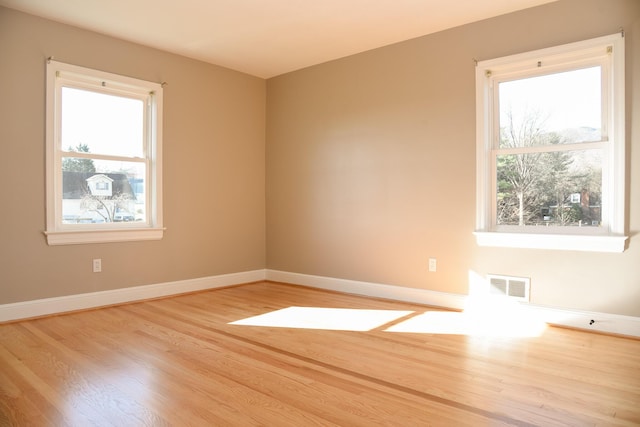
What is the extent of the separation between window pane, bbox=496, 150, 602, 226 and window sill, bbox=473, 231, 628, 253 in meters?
0.17

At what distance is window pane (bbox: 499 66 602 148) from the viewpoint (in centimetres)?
343

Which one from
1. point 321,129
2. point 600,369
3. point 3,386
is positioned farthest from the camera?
point 321,129

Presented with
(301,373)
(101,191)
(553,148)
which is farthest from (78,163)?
(553,148)

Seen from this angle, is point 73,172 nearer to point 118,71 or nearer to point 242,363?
point 118,71

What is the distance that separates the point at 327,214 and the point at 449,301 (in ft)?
5.79

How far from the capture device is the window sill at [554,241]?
3.23 m

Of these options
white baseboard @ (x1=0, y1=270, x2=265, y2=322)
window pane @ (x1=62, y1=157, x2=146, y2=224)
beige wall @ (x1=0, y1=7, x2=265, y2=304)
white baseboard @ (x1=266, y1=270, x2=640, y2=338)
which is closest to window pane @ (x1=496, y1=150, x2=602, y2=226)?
white baseboard @ (x1=266, y1=270, x2=640, y2=338)

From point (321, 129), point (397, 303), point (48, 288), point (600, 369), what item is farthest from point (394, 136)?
point (48, 288)

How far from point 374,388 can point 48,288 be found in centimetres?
316

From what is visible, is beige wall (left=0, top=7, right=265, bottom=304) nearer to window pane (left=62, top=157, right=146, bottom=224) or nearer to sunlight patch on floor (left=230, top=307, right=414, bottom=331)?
window pane (left=62, top=157, right=146, bottom=224)

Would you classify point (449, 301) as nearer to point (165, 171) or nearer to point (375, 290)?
point (375, 290)

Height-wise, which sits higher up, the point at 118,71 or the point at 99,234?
the point at 118,71

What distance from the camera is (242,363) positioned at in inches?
104

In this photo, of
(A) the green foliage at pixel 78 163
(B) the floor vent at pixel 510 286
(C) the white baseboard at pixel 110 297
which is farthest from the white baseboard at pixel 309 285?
(A) the green foliage at pixel 78 163
